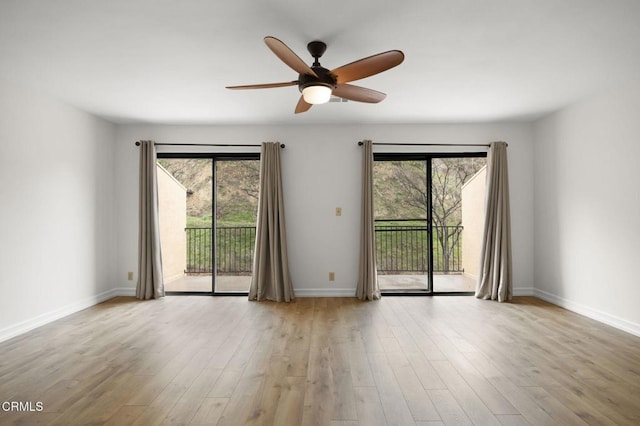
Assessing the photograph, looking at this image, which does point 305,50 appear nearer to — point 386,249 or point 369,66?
point 369,66

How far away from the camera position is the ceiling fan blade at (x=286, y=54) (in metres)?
2.08

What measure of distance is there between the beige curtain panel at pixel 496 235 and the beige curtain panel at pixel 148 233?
449 cm

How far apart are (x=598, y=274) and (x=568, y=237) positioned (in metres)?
0.60

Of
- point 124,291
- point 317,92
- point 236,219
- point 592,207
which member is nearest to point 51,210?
point 124,291

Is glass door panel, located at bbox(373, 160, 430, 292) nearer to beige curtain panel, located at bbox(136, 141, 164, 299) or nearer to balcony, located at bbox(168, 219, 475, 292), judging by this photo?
balcony, located at bbox(168, 219, 475, 292)

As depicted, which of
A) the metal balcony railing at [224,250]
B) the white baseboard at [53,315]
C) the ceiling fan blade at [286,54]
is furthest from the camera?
the metal balcony railing at [224,250]

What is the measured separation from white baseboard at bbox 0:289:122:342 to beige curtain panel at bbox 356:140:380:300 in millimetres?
3469

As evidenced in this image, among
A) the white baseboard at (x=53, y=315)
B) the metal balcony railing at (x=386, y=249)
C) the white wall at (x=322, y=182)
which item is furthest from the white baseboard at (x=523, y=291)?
the white baseboard at (x=53, y=315)

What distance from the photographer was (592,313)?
13.6 ft

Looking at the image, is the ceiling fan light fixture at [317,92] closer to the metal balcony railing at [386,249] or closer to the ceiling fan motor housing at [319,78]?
the ceiling fan motor housing at [319,78]

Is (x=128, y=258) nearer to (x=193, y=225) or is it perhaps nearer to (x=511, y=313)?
(x=193, y=225)

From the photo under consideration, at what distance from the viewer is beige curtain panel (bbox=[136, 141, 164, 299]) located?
201 inches

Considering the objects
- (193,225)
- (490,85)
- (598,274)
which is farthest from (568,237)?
(193,225)

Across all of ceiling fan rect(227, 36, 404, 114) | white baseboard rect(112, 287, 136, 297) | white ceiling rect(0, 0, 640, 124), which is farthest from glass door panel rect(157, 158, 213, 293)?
ceiling fan rect(227, 36, 404, 114)
